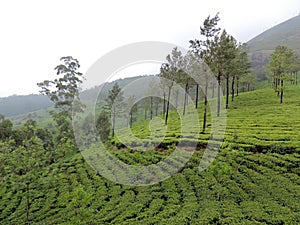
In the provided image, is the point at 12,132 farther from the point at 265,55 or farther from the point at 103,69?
the point at 265,55

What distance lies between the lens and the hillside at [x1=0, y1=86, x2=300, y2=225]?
486 inches

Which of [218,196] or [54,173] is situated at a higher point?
[218,196]

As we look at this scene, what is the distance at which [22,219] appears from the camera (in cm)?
1677

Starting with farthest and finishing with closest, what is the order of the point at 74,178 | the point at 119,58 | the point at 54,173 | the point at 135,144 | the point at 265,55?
the point at 265,55, the point at 135,144, the point at 54,173, the point at 74,178, the point at 119,58

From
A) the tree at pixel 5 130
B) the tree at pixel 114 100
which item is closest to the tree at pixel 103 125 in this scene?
the tree at pixel 114 100

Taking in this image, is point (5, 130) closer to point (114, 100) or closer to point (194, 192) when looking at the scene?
point (114, 100)

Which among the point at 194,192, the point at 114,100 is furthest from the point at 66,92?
the point at 194,192

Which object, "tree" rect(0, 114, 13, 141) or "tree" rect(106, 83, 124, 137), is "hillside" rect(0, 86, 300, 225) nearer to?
"tree" rect(106, 83, 124, 137)

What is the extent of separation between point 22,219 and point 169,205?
33.0 feet

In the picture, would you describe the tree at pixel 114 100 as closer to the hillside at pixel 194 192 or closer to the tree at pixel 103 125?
the tree at pixel 103 125

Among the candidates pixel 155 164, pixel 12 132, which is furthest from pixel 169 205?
pixel 12 132

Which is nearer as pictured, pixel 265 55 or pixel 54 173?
pixel 54 173

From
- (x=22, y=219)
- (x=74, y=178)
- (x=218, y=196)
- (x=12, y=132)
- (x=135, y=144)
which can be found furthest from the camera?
(x=12, y=132)

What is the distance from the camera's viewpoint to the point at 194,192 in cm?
1545
